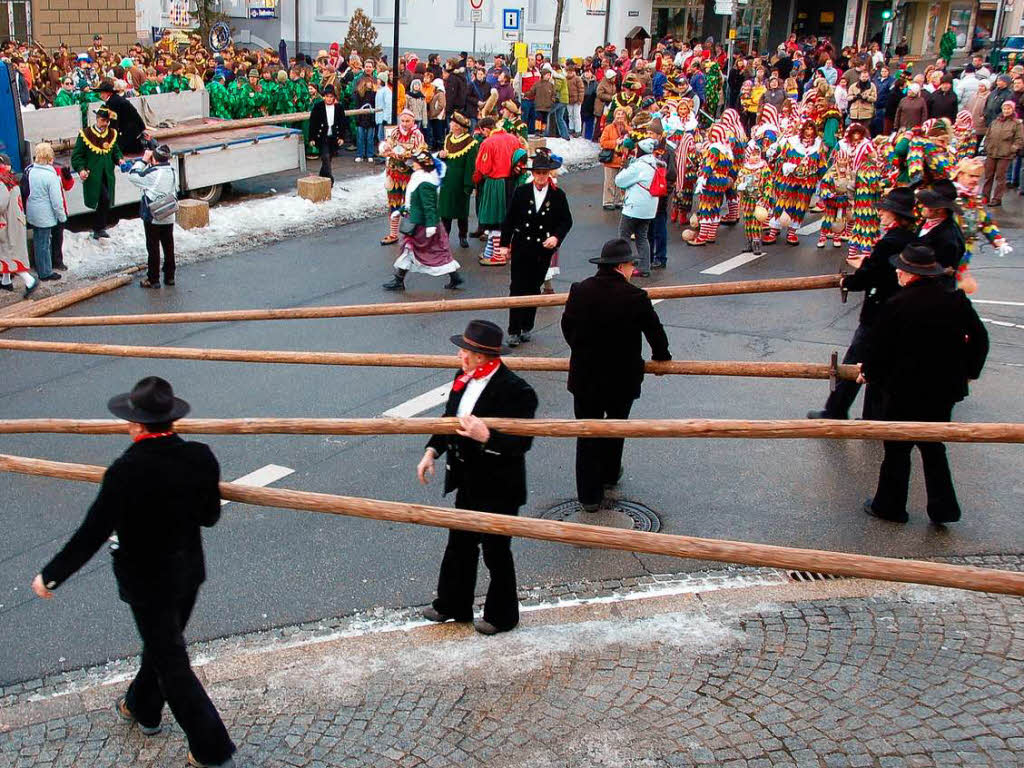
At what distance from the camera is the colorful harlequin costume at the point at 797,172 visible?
48.5ft

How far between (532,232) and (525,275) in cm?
41

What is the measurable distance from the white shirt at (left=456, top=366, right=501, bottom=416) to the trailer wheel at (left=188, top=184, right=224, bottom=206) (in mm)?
12464

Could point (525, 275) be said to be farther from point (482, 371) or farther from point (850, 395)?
point (482, 371)

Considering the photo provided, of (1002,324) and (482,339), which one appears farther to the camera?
(1002,324)

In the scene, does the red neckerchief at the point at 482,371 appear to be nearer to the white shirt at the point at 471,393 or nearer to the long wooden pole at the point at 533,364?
the white shirt at the point at 471,393

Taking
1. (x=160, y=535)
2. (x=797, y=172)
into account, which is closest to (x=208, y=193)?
(x=797, y=172)

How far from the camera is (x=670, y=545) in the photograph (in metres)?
4.22

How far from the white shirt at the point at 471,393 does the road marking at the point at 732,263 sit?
903cm

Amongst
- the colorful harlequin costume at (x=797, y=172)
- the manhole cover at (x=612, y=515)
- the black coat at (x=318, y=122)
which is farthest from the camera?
the black coat at (x=318, y=122)

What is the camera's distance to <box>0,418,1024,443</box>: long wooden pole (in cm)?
437

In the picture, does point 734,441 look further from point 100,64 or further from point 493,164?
point 100,64

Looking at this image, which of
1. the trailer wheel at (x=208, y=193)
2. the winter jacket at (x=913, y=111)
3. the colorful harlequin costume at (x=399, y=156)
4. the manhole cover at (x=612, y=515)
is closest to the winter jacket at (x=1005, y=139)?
the winter jacket at (x=913, y=111)

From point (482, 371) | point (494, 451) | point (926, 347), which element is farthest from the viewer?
point (926, 347)

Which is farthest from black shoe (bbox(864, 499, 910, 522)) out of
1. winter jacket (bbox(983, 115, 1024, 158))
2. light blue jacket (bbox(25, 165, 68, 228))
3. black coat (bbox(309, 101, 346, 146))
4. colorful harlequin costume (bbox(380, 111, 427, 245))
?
black coat (bbox(309, 101, 346, 146))
